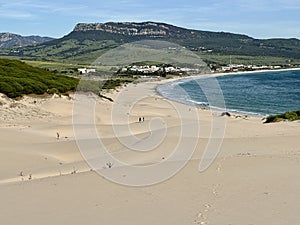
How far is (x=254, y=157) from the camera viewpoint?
1509 centimetres

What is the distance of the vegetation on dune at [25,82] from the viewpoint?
35156 mm

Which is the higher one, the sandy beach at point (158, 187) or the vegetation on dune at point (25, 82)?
the vegetation on dune at point (25, 82)

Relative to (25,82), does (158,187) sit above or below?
below

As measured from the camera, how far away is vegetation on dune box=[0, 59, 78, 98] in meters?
35.2

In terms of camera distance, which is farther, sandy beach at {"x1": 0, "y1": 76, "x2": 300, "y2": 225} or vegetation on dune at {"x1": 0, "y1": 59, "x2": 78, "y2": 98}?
vegetation on dune at {"x1": 0, "y1": 59, "x2": 78, "y2": 98}

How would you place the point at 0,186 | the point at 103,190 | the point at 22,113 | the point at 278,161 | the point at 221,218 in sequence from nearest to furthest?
the point at 221,218 → the point at 103,190 → the point at 0,186 → the point at 278,161 → the point at 22,113

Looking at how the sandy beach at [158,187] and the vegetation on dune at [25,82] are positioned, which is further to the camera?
the vegetation on dune at [25,82]

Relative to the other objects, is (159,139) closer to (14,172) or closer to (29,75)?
(14,172)

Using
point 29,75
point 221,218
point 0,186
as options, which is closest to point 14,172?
point 0,186

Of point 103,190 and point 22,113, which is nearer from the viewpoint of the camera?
point 103,190

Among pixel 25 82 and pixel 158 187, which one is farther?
pixel 25 82

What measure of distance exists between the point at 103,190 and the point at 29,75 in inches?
1309

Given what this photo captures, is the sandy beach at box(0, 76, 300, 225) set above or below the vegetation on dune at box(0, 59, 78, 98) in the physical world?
below

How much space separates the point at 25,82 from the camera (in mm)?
37844
